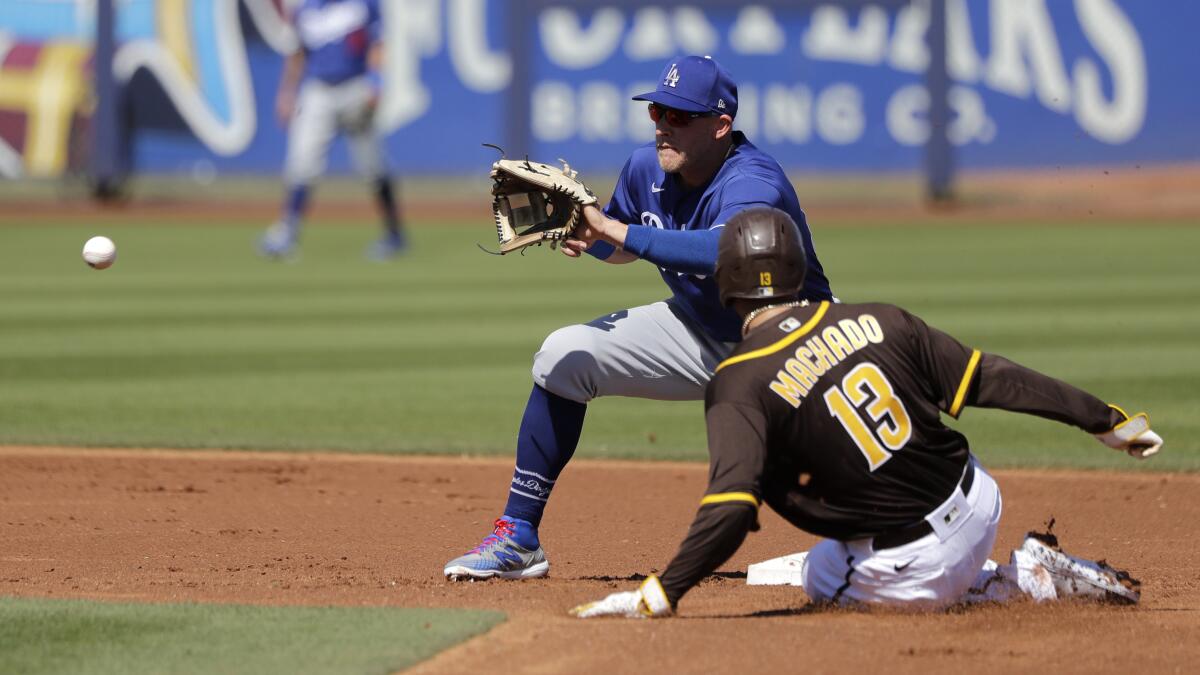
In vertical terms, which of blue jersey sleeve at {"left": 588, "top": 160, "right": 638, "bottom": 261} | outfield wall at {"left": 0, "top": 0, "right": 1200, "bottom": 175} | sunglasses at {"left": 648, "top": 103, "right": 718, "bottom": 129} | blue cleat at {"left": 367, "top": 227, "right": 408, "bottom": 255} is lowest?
blue cleat at {"left": 367, "top": 227, "right": 408, "bottom": 255}

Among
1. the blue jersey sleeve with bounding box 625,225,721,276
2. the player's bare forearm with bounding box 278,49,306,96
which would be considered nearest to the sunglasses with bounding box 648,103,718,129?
the blue jersey sleeve with bounding box 625,225,721,276

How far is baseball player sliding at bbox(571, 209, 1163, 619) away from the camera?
12.8ft

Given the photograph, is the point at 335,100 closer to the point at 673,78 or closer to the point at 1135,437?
the point at 673,78

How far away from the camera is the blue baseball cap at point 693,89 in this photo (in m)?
4.79

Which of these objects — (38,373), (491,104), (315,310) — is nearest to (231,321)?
(315,310)

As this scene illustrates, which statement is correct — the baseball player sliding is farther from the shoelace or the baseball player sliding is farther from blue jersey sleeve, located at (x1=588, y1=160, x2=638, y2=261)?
blue jersey sleeve, located at (x1=588, y1=160, x2=638, y2=261)

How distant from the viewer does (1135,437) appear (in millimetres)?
4203

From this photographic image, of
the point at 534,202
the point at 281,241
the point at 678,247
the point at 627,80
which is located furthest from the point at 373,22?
the point at 678,247

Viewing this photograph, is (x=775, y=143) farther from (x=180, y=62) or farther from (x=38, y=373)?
(x=38, y=373)

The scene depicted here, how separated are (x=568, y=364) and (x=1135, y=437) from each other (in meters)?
1.65

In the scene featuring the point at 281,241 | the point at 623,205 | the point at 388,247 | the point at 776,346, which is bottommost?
the point at 388,247

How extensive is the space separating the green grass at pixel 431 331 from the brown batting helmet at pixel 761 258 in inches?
140

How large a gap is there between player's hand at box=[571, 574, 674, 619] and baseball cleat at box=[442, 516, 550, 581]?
766 millimetres

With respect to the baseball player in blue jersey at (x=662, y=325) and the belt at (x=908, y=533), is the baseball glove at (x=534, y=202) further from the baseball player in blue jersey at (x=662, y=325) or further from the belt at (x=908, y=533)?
the belt at (x=908, y=533)
